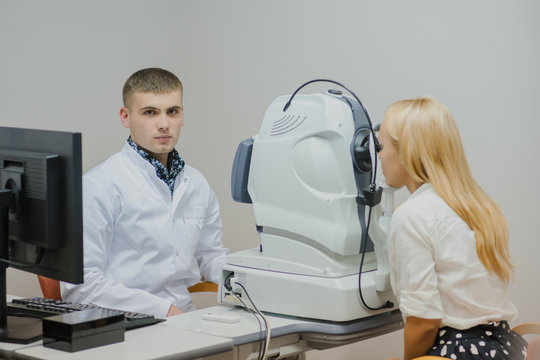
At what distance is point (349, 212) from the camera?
2.12 meters

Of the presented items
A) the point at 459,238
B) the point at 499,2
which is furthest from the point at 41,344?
the point at 499,2

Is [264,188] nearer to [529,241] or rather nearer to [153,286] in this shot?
[153,286]

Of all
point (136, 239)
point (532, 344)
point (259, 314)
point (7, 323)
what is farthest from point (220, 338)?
point (532, 344)

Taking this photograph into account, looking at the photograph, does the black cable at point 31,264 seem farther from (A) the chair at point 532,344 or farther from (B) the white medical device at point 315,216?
(A) the chair at point 532,344

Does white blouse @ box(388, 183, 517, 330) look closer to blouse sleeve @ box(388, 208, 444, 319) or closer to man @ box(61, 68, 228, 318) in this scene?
blouse sleeve @ box(388, 208, 444, 319)

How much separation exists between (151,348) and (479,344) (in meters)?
0.89

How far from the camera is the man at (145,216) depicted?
238cm

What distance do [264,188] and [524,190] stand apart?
3.98ft

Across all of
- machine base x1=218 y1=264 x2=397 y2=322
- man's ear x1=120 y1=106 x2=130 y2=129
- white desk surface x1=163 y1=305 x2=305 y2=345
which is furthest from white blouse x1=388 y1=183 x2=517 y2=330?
man's ear x1=120 y1=106 x2=130 y2=129

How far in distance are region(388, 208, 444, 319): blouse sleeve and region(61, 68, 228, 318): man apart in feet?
2.88

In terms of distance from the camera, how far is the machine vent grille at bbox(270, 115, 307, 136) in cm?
216

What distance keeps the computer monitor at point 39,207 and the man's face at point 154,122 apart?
768 millimetres

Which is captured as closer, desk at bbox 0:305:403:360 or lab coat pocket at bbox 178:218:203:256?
desk at bbox 0:305:403:360

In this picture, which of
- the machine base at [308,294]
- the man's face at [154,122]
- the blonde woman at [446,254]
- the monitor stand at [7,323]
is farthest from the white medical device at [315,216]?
the monitor stand at [7,323]
